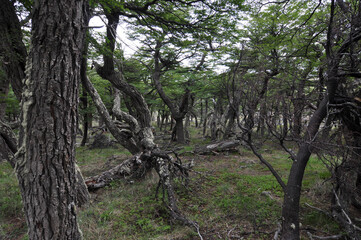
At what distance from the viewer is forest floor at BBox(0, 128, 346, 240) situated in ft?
11.2

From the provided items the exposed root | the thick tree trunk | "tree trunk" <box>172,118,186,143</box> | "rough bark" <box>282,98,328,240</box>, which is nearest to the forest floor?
the exposed root

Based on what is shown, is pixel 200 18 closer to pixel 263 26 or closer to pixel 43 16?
pixel 43 16

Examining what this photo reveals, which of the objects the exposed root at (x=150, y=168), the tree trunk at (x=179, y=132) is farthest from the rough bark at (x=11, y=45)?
the tree trunk at (x=179, y=132)

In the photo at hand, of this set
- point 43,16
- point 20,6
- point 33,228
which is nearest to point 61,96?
point 43,16

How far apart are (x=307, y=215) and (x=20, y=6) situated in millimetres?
8106

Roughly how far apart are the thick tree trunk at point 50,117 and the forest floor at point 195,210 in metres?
1.58

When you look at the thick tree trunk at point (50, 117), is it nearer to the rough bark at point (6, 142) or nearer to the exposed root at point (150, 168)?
the exposed root at point (150, 168)

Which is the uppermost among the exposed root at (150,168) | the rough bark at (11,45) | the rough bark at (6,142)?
the rough bark at (11,45)

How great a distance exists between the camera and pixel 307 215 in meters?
3.92

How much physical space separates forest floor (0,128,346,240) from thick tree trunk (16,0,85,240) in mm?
1584

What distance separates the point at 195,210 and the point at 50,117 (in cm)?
369

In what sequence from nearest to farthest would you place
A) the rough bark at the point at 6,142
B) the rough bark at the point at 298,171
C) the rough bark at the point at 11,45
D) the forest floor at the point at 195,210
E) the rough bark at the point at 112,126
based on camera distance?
1. the rough bark at the point at 298,171
2. the forest floor at the point at 195,210
3. the rough bark at the point at 11,45
4. the rough bark at the point at 6,142
5. the rough bark at the point at 112,126

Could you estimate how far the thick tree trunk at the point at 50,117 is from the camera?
1903mm

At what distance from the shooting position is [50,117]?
6.40 ft
